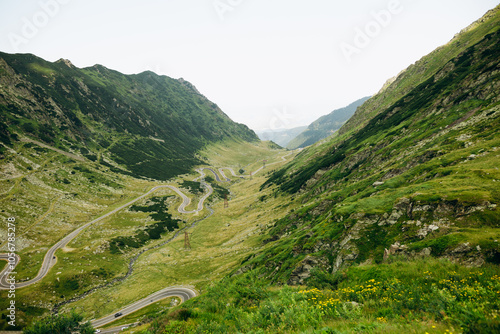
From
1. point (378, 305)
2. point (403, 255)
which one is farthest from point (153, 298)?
point (378, 305)

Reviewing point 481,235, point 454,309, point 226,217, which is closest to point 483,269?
point 481,235

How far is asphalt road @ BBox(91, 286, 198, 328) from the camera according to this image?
53406mm

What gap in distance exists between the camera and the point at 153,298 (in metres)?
60.6

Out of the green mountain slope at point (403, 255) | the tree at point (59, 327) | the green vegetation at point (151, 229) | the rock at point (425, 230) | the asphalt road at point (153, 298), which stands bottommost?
the asphalt road at point (153, 298)

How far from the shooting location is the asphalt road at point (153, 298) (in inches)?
2103

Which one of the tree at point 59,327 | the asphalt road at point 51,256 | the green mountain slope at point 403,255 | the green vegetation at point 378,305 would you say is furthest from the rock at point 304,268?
the asphalt road at point 51,256

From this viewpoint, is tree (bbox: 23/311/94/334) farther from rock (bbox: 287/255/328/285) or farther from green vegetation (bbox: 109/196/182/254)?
green vegetation (bbox: 109/196/182/254)

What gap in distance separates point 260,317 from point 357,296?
742 cm

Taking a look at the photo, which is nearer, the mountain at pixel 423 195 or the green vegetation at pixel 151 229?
the mountain at pixel 423 195

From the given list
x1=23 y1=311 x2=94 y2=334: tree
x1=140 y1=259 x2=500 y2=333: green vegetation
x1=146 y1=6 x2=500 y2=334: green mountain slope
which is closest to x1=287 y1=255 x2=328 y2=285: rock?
x1=146 y1=6 x2=500 y2=334: green mountain slope

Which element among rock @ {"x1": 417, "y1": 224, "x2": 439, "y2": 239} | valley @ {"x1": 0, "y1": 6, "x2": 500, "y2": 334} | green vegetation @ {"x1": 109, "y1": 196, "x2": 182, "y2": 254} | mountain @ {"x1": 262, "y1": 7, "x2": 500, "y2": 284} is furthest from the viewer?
green vegetation @ {"x1": 109, "y1": 196, "x2": 182, "y2": 254}

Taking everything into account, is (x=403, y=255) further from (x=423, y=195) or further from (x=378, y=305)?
(x=423, y=195)

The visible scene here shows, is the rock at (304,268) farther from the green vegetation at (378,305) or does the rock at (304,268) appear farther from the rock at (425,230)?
the rock at (425,230)

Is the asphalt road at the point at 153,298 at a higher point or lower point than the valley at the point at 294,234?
lower
